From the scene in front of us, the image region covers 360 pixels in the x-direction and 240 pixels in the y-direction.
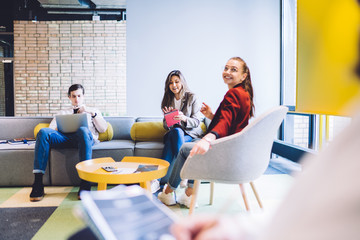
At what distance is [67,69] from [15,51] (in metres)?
1.31

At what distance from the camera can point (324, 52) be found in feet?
8.14

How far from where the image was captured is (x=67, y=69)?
6578mm

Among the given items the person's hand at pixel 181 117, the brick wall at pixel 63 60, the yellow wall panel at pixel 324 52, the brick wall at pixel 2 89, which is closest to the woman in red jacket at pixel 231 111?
the person's hand at pixel 181 117

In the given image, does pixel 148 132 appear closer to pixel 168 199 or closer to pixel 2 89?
pixel 168 199

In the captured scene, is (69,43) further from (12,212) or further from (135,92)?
(12,212)

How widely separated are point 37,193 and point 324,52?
2.91 metres

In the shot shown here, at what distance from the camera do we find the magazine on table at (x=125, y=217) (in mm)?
616

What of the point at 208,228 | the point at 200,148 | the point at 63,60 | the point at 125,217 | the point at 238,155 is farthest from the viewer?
the point at 63,60

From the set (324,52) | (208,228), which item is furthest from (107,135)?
(208,228)

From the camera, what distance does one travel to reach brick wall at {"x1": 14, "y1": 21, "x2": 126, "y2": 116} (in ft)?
21.5

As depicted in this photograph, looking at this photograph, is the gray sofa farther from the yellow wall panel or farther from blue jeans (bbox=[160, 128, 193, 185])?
the yellow wall panel

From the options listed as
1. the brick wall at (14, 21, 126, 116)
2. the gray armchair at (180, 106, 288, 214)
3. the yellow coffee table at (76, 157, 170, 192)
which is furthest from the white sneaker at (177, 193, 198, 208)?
the brick wall at (14, 21, 126, 116)

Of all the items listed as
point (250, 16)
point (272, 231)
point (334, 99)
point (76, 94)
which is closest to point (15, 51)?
point (76, 94)

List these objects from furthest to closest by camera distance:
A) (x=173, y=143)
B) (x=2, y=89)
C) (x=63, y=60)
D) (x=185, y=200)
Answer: (x=2, y=89) → (x=63, y=60) → (x=173, y=143) → (x=185, y=200)
